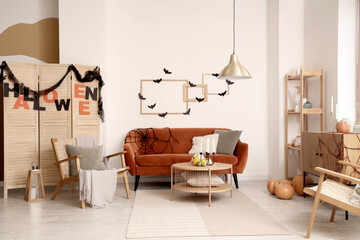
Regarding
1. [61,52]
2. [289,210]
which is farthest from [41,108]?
[289,210]

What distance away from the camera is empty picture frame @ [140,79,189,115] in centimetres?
591

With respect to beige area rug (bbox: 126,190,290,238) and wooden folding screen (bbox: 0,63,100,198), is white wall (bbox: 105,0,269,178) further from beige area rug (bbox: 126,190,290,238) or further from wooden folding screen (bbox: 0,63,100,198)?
beige area rug (bbox: 126,190,290,238)

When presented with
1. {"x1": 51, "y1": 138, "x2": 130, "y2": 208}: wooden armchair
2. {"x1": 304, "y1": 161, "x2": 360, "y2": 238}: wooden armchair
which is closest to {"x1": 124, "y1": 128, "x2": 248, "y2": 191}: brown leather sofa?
{"x1": 51, "y1": 138, "x2": 130, "y2": 208}: wooden armchair

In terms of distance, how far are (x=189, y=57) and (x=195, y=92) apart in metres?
0.65

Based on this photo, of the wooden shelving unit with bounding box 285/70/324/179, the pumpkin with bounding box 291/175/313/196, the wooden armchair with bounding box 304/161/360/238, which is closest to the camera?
the wooden armchair with bounding box 304/161/360/238

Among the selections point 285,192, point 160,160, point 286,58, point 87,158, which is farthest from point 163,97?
point 285,192

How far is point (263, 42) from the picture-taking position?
6.05 m

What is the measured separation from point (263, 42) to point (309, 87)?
125 centimetres

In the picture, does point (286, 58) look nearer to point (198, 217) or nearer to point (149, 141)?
point (149, 141)

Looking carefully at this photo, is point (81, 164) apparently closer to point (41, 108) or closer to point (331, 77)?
point (41, 108)

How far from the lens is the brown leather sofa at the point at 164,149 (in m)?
5.04

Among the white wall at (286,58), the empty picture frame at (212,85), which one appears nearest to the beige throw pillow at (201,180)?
the white wall at (286,58)

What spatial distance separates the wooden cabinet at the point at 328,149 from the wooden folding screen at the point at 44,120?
10.2 feet

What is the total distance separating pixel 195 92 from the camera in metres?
5.97
